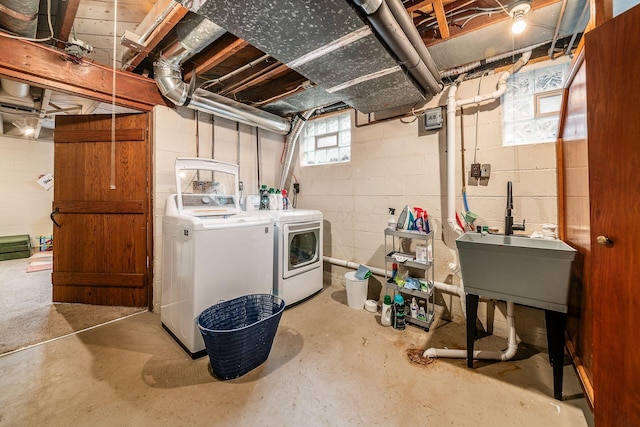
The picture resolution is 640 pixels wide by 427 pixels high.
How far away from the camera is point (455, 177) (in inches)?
87.5

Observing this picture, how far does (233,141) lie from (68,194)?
1.86 metres

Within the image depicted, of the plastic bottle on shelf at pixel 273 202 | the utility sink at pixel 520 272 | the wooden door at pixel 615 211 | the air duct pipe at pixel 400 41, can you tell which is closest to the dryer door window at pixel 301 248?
the plastic bottle on shelf at pixel 273 202

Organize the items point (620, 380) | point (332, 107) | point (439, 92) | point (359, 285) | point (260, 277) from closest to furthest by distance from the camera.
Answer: point (620, 380) < point (260, 277) < point (439, 92) < point (359, 285) < point (332, 107)

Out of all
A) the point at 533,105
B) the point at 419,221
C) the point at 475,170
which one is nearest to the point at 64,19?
the point at 419,221

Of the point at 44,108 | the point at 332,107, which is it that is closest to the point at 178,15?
the point at 332,107

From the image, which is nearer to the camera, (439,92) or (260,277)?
(260,277)

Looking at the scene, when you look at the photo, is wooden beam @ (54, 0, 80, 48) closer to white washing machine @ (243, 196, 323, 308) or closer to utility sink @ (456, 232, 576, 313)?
white washing machine @ (243, 196, 323, 308)

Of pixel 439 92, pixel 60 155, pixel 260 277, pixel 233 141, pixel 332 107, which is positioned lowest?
pixel 260 277

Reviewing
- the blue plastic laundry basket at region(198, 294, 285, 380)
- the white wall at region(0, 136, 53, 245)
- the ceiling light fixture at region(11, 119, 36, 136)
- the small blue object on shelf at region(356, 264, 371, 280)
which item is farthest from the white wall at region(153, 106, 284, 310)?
the white wall at region(0, 136, 53, 245)

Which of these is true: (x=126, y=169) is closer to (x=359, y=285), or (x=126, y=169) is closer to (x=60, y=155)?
(x=60, y=155)

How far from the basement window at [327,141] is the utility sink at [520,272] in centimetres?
191

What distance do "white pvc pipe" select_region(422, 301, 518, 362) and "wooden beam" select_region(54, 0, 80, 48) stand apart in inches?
130

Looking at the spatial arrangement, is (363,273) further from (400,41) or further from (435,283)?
(400,41)

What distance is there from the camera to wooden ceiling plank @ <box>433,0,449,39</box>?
1.51m
